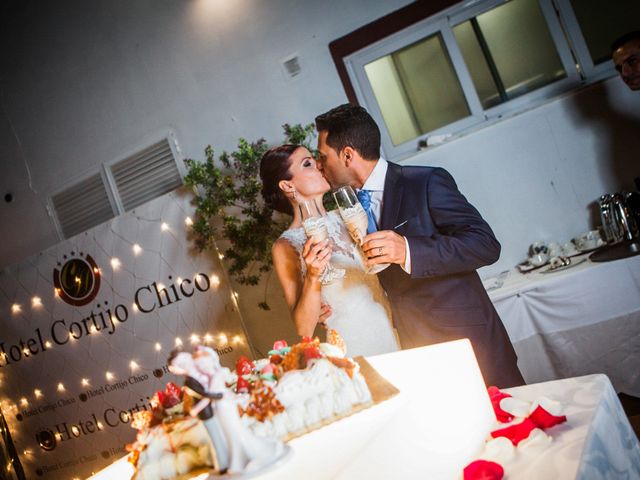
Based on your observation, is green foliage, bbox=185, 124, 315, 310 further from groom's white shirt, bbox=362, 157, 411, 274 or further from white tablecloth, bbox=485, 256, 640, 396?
white tablecloth, bbox=485, 256, 640, 396

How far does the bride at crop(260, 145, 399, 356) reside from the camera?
2.40 m

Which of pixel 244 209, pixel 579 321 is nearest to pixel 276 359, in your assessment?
pixel 579 321

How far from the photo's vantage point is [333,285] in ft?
7.98

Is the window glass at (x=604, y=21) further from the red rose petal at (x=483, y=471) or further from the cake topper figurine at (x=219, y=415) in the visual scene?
the cake topper figurine at (x=219, y=415)

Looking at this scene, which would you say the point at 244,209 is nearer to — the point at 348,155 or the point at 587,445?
the point at 348,155

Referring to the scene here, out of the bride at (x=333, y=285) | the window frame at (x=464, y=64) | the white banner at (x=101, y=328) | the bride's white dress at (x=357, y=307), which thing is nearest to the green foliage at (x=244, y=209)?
the white banner at (x=101, y=328)

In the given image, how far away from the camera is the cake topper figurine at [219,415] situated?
93 cm

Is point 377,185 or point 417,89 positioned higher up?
point 417,89

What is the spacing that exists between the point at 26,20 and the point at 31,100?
2.76ft

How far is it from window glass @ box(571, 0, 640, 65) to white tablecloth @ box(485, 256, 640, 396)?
173 cm

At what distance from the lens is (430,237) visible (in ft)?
6.36

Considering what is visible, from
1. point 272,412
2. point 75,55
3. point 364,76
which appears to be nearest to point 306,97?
point 364,76

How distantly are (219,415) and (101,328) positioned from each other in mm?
3982

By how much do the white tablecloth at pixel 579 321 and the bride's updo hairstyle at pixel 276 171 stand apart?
1.53m
